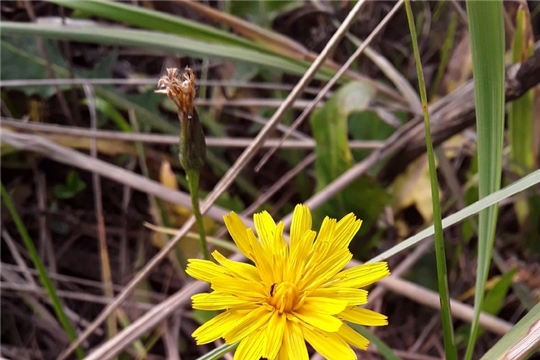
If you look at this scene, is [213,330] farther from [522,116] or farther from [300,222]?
[522,116]

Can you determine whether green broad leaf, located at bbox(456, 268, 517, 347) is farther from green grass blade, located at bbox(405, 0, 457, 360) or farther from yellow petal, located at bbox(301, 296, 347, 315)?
yellow petal, located at bbox(301, 296, 347, 315)

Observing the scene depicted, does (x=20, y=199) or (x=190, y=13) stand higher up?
(x=190, y=13)

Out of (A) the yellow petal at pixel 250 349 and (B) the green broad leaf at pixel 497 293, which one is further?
(B) the green broad leaf at pixel 497 293

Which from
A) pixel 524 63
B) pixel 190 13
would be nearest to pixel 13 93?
pixel 190 13

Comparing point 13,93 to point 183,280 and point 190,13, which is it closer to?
point 190,13

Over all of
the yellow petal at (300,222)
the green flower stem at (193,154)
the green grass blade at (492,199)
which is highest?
the green flower stem at (193,154)

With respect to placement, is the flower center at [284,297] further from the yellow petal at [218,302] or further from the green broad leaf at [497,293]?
the green broad leaf at [497,293]

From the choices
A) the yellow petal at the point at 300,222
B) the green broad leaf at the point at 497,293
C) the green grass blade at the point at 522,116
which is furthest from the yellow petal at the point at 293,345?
the green grass blade at the point at 522,116
